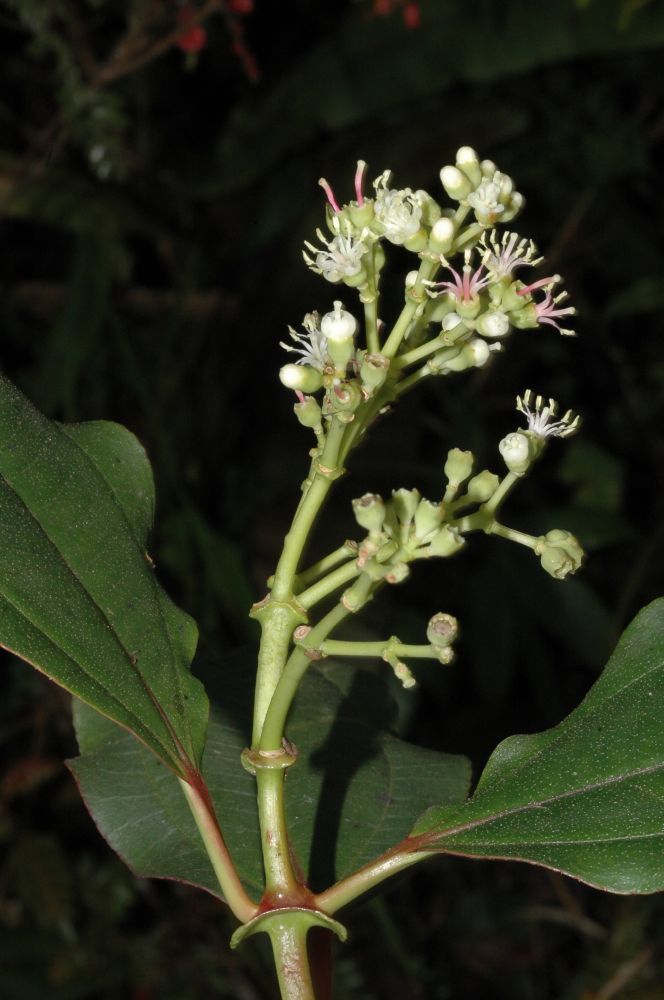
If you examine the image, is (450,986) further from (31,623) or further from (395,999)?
(31,623)

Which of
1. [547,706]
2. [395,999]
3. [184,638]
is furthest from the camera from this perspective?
[547,706]

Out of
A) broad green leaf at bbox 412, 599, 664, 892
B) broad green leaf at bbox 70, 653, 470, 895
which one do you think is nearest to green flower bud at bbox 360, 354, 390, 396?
broad green leaf at bbox 412, 599, 664, 892

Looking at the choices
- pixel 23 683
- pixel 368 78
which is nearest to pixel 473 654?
pixel 23 683

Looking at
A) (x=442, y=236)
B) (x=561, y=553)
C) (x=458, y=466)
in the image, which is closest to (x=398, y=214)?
(x=442, y=236)

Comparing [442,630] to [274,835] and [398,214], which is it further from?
[398,214]

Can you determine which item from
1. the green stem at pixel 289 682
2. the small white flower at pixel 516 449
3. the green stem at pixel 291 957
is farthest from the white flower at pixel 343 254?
the green stem at pixel 291 957

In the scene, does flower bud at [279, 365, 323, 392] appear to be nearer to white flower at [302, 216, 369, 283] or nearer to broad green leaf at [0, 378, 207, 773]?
white flower at [302, 216, 369, 283]

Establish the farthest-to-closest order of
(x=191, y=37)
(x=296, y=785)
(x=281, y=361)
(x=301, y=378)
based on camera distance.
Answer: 1. (x=281, y=361)
2. (x=191, y=37)
3. (x=296, y=785)
4. (x=301, y=378)

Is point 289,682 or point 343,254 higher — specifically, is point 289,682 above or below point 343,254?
below
